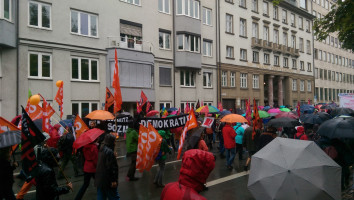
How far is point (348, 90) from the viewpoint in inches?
2537

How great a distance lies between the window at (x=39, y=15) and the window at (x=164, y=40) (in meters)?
9.88

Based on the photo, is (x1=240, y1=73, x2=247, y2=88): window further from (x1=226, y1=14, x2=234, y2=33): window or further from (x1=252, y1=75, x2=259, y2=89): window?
(x1=226, y1=14, x2=234, y2=33): window

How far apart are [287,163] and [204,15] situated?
28340 mm

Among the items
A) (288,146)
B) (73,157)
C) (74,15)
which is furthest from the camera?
(74,15)

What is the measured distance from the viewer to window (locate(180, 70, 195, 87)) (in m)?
28.2

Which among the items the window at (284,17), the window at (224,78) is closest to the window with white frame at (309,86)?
the window at (284,17)

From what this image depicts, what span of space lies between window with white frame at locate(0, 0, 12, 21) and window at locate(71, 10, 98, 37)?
13.6 ft

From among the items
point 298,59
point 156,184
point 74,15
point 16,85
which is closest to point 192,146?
point 156,184

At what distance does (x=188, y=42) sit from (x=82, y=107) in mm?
12122

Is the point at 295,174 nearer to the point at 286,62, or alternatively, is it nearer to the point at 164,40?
the point at 164,40

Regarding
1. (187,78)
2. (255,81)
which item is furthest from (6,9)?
(255,81)

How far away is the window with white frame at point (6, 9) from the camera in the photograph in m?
16.6

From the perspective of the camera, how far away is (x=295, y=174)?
3604 millimetres

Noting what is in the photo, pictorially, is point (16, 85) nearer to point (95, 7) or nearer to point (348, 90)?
point (95, 7)
